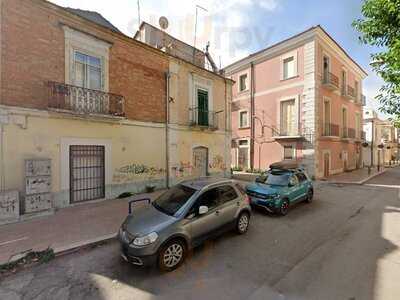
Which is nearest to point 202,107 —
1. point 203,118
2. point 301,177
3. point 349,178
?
point 203,118

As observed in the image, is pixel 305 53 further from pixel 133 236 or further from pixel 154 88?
pixel 133 236

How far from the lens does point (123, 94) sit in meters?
9.56

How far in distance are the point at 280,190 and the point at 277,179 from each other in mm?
820

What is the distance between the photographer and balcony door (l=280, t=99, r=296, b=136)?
1681 cm

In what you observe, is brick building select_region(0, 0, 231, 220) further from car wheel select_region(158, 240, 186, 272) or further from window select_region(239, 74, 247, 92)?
window select_region(239, 74, 247, 92)

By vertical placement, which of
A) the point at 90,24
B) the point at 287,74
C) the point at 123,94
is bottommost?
the point at 123,94

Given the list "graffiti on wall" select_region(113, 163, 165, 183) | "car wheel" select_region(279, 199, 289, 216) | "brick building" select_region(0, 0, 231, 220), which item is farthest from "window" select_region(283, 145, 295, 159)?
"graffiti on wall" select_region(113, 163, 165, 183)

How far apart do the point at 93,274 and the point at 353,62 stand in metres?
25.4

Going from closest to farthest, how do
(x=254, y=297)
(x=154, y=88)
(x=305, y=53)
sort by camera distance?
(x=254, y=297) < (x=154, y=88) < (x=305, y=53)

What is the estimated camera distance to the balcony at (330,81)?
16188mm

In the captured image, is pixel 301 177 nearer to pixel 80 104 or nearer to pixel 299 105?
pixel 80 104

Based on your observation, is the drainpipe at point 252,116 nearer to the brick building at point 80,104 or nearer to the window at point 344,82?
the window at point 344,82

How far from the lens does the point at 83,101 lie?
26.8ft

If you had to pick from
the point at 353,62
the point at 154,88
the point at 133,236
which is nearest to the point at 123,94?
the point at 154,88
